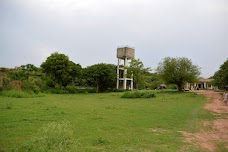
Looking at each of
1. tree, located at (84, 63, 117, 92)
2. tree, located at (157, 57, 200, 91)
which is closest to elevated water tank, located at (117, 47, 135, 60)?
tree, located at (84, 63, 117, 92)

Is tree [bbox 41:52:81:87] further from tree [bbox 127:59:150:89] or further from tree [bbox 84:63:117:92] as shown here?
tree [bbox 127:59:150:89]

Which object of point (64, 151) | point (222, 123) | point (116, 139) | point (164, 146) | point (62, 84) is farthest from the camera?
point (62, 84)

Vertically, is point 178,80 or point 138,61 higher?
point 138,61

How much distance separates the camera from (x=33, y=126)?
941 centimetres

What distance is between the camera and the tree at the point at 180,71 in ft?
115

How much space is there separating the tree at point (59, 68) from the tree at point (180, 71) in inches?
699

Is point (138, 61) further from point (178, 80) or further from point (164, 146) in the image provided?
point (164, 146)

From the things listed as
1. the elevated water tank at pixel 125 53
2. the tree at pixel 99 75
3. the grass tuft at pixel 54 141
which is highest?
the elevated water tank at pixel 125 53

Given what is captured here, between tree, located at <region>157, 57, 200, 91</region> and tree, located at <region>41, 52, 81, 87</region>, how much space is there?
17.8 meters

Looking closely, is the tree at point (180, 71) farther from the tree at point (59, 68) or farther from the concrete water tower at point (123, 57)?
the tree at point (59, 68)

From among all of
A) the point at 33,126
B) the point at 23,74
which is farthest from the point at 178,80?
the point at 33,126

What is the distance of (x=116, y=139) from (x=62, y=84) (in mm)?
37791

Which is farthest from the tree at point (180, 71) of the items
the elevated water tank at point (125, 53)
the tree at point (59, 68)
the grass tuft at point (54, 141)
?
the grass tuft at point (54, 141)

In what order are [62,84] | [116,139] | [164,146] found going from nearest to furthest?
[164,146]
[116,139]
[62,84]
